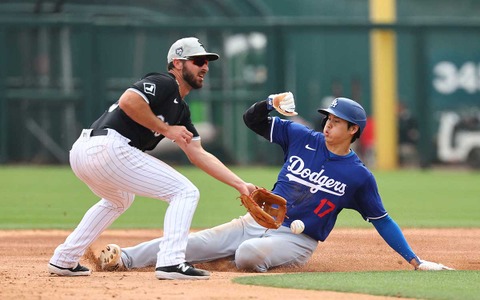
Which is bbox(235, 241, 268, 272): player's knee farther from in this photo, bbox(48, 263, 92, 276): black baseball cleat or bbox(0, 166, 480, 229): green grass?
bbox(0, 166, 480, 229): green grass

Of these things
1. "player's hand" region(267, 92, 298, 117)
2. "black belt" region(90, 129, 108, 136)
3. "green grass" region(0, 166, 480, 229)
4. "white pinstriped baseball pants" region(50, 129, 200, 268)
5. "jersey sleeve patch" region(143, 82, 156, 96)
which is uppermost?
"jersey sleeve patch" region(143, 82, 156, 96)

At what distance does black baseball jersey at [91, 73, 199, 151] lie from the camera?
19.8 ft

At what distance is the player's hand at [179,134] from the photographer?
6.04 meters

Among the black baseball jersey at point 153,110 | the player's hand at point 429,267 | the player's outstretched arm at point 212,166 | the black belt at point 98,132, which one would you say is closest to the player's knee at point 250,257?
the player's outstretched arm at point 212,166

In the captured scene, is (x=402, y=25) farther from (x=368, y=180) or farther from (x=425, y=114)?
(x=368, y=180)

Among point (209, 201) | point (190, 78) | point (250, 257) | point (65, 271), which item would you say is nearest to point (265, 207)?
point (250, 257)

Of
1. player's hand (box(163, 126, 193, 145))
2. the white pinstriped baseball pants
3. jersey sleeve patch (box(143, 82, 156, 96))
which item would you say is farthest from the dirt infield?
jersey sleeve patch (box(143, 82, 156, 96))

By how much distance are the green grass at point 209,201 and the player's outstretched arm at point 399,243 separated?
358 cm

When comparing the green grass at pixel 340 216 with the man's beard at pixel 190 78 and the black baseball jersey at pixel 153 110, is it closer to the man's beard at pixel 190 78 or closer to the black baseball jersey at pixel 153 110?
the black baseball jersey at pixel 153 110

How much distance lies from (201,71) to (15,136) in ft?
43.5

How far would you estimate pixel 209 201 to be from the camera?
13.2 m

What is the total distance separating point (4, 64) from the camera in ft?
62.0

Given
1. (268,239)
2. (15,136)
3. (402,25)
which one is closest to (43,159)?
(15,136)

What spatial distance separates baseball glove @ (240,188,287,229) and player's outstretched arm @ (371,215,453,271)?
2.27 ft
